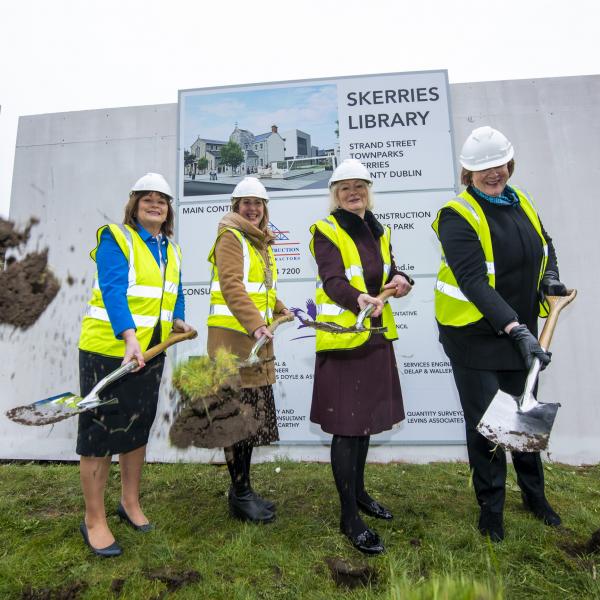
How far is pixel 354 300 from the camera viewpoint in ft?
7.65

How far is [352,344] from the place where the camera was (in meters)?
2.36

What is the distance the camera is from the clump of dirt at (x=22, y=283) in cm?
243

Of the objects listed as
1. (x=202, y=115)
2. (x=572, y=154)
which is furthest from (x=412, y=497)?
(x=202, y=115)

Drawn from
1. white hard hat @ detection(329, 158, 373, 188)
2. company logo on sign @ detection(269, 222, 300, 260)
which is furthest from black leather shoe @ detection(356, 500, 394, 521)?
company logo on sign @ detection(269, 222, 300, 260)

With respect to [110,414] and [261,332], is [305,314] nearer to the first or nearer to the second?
[261,332]

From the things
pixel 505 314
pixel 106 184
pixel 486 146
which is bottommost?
pixel 505 314

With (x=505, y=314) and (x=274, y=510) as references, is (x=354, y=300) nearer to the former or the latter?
(x=505, y=314)

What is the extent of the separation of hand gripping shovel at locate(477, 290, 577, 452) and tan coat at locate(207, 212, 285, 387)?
1.23 metres

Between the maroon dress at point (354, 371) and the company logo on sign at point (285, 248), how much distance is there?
1.87m

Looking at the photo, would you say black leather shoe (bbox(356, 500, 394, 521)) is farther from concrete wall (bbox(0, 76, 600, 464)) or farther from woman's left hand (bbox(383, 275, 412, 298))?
concrete wall (bbox(0, 76, 600, 464))

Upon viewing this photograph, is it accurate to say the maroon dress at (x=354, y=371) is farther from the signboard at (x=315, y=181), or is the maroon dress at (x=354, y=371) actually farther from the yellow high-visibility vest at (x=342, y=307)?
Answer: the signboard at (x=315, y=181)

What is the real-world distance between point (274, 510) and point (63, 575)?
1232mm

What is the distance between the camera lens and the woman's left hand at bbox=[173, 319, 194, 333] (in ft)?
8.84

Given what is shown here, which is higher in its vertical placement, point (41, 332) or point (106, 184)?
point (106, 184)
